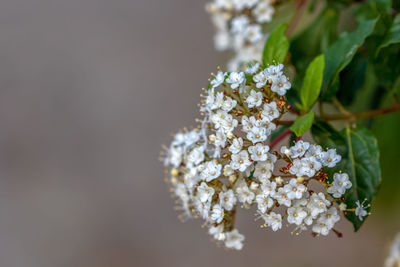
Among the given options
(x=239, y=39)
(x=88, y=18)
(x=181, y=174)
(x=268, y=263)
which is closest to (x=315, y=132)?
(x=181, y=174)

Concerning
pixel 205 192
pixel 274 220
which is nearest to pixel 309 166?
pixel 274 220

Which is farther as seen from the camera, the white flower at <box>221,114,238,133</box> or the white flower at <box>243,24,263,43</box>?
the white flower at <box>243,24,263,43</box>

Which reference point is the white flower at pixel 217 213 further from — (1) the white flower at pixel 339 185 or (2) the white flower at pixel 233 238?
(1) the white flower at pixel 339 185

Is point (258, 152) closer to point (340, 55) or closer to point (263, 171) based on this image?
point (263, 171)

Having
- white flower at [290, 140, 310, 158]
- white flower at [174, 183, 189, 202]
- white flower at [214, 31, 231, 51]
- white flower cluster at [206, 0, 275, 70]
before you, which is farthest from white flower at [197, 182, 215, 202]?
white flower at [214, 31, 231, 51]

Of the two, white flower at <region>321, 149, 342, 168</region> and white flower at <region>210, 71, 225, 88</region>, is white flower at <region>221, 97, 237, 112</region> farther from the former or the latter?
white flower at <region>321, 149, 342, 168</region>

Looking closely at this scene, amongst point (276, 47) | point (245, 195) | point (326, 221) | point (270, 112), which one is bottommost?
point (326, 221)

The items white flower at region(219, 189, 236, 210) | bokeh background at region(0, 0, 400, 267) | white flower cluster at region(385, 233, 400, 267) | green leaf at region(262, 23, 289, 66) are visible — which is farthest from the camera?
bokeh background at region(0, 0, 400, 267)
